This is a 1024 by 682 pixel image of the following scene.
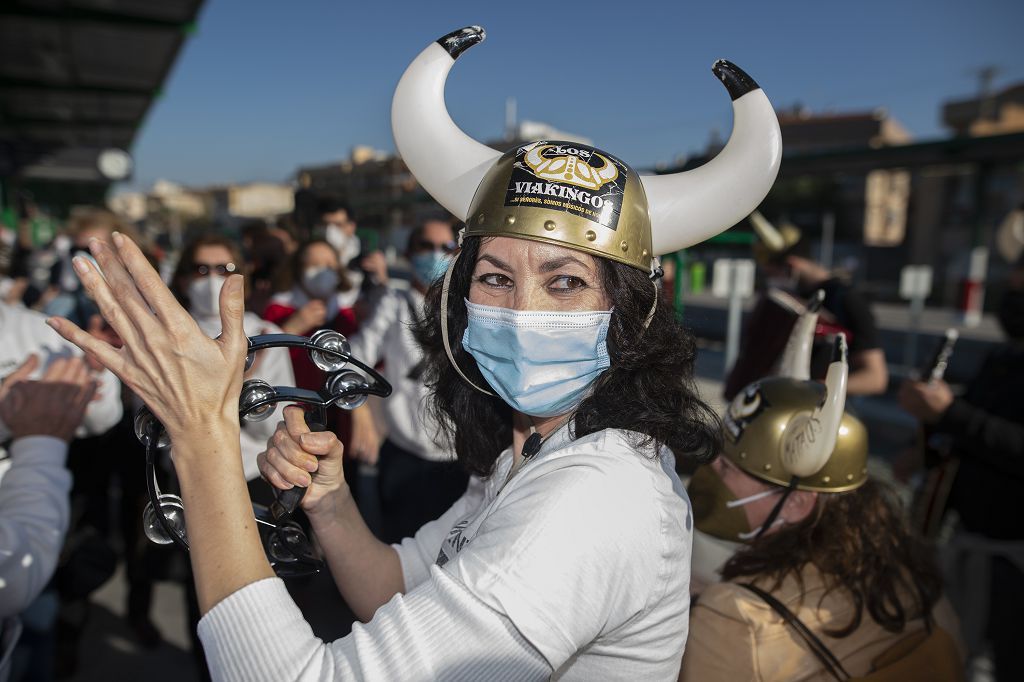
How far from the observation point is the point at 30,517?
5.11ft

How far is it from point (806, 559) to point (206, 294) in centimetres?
246

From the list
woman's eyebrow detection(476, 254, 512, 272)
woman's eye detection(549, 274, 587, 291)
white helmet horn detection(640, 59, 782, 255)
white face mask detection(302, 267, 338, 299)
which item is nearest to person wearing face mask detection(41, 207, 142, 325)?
white face mask detection(302, 267, 338, 299)

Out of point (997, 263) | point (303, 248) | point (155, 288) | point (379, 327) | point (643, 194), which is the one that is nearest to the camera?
point (155, 288)

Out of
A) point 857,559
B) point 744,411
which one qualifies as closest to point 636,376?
point 744,411

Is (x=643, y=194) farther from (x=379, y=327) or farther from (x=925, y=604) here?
(x=379, y=327)

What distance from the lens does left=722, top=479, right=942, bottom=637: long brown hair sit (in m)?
1.64

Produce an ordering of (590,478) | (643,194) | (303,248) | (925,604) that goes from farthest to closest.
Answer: (303,248) < (925,604) < (643,194) < (590,478)

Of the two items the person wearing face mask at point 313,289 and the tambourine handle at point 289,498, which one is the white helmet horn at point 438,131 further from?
the person wearing face mask at point 313,289

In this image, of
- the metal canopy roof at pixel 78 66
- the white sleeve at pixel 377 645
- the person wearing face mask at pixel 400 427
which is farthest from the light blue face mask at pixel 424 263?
the metal canopy roof at pixel 78 66

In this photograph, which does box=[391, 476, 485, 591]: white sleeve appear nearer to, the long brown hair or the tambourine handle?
the tambourine handle

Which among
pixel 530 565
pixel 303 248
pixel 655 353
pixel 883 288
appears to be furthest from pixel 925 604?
pixel 883 288

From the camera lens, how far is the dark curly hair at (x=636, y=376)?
1247 millimetres

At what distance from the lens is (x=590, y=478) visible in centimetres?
103

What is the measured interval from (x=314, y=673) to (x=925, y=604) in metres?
1.64
